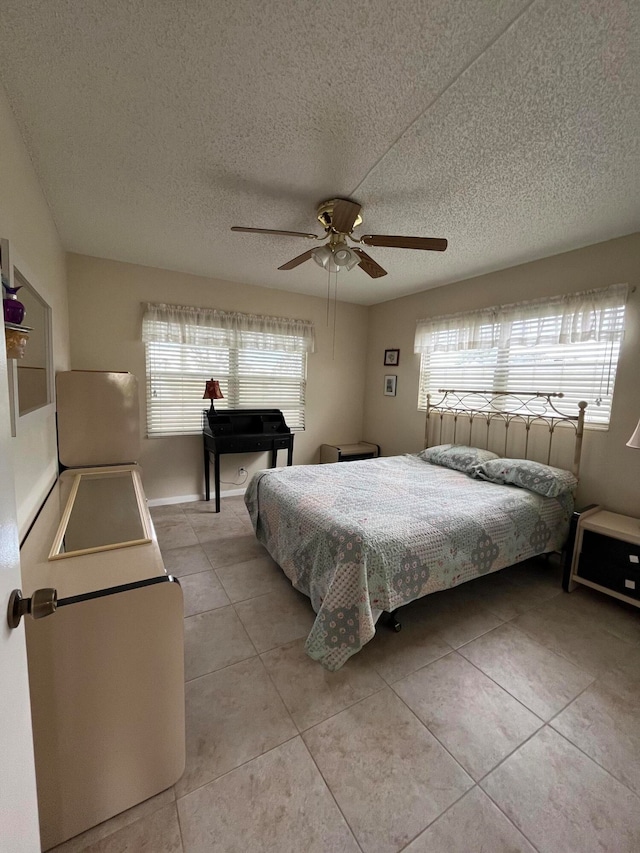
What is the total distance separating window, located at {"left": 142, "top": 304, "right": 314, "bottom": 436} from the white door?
3190 mm

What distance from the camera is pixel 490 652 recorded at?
1.89 meters

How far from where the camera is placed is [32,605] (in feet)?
2.33

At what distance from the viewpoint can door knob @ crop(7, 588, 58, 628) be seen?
0.69 m

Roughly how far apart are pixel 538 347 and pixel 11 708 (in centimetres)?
366

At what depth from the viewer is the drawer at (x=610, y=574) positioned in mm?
2146

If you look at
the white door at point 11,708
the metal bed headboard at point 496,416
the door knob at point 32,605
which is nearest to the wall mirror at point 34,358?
the white door at point 11,708

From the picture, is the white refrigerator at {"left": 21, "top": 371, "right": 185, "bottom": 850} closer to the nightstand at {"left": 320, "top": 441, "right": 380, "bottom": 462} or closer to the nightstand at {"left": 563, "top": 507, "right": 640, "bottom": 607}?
the nightstand at {"left": 563, "top": 507, "right": 640, "bottom": 607}

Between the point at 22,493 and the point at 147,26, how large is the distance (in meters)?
1.78

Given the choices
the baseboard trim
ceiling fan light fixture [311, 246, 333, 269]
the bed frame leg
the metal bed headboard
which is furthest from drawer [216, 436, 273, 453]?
the bed frame leg

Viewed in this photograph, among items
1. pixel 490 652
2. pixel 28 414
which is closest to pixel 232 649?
pixel 490 652

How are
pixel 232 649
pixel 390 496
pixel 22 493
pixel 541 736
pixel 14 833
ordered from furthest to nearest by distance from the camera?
pixel 390 496, pixel 232 649, pixel 22 493, pixel 541 736, pixel 14 833

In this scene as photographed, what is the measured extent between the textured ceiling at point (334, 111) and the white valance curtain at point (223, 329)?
1.14 m

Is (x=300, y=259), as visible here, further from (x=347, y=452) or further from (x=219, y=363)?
(x=347, y=452)

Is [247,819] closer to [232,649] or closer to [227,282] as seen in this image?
[232,649]
